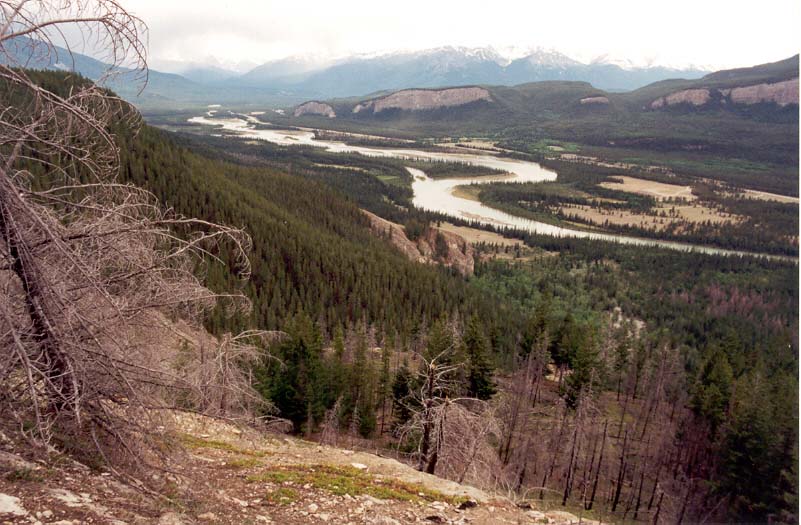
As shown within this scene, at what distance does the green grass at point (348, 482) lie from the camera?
7.80m

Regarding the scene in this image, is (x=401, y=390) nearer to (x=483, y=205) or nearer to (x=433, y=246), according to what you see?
(x=433, y=246)

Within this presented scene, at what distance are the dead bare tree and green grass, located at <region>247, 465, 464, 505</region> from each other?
2928 mm

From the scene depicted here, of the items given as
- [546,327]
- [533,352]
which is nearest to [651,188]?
[546,327]

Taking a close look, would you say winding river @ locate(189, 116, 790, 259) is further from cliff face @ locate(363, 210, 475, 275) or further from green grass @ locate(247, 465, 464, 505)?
green grass @ locate(247, 465, 464, 505)

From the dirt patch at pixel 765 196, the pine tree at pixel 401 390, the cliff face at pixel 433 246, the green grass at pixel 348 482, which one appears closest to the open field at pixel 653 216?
the dirt patch at pixel 765 196

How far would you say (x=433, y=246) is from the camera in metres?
70.5

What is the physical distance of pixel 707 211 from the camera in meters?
109

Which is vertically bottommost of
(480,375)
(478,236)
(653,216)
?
(480,375)

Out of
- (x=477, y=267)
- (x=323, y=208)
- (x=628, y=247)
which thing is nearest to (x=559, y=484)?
(x=477, y=267)

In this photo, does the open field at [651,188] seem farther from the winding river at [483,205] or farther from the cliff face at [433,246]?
the cliff face at [433,246]

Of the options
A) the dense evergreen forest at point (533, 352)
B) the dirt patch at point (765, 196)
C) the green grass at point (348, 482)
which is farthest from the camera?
the dirt patch at point (765, 196)

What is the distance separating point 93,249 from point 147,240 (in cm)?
54

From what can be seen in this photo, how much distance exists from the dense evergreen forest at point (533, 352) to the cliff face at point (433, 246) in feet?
8.48

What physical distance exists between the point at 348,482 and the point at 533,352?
24.8 meters
